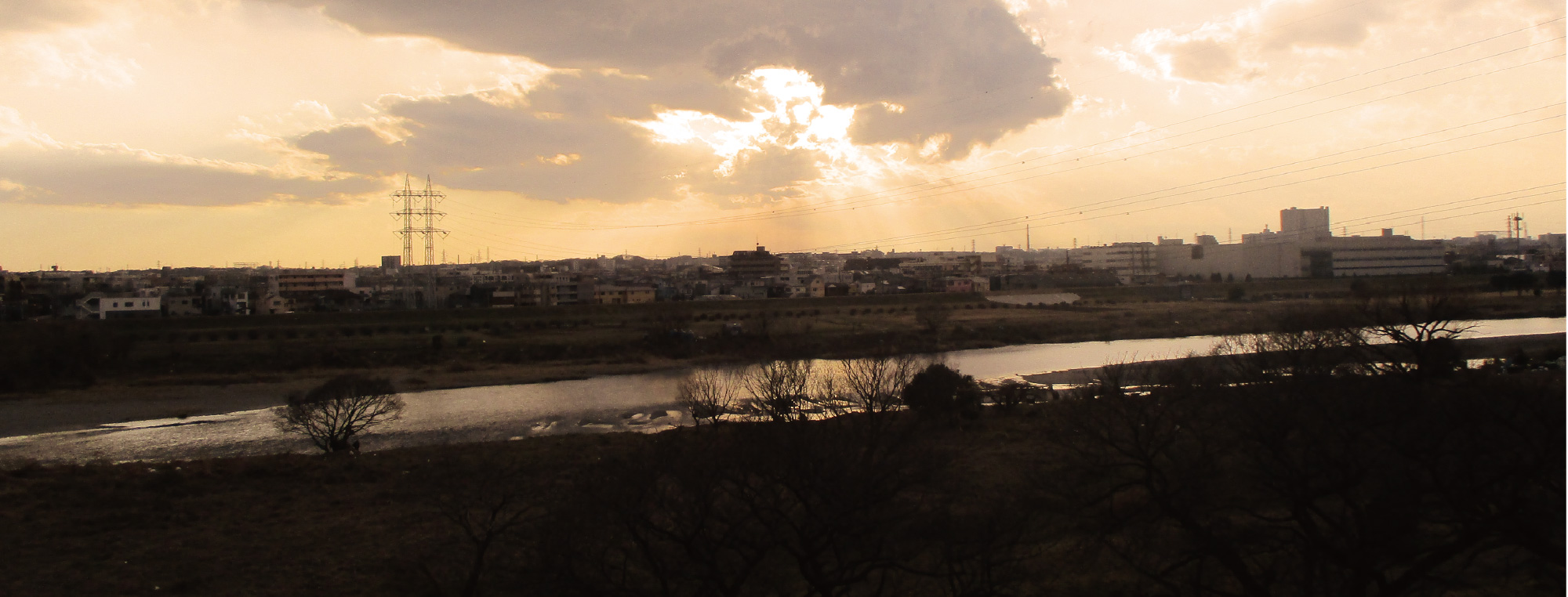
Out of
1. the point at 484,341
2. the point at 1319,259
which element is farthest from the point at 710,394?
the point at 1319,259

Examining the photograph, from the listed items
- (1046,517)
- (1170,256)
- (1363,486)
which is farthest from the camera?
(1170,256)

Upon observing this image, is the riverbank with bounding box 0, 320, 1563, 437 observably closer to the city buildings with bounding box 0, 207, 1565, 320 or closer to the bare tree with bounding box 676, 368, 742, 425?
the bare tree with bounding box 676, 368, 742, 425

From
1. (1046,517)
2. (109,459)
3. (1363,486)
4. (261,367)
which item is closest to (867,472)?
(1046,517)

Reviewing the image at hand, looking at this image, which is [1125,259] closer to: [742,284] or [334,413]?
[742,284]

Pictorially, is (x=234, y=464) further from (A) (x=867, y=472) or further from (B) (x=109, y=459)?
(A) (x=867, y=472)

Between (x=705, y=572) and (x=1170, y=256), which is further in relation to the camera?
(x=1170, y=256)

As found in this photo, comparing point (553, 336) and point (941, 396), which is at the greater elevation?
point (553, 336)
